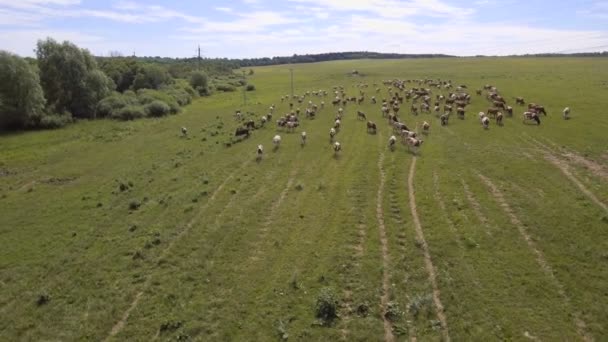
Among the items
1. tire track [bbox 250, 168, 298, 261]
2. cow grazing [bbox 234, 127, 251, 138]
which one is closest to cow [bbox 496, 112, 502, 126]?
tire track [bbox 250, 168, 298, 261]

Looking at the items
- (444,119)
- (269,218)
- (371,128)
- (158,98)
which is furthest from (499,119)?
(158,98)

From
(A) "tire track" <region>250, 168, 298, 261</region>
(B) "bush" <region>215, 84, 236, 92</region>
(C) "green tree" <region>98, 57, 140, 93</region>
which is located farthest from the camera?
(B) "bush" <region>215, 84, 236, 92</region>

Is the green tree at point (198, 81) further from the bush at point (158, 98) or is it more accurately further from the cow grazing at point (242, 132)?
the cow grazing at point (242, 132)

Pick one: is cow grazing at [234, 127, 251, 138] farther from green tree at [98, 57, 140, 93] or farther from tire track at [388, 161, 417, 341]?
green tree at [98, 57, 140, 93]

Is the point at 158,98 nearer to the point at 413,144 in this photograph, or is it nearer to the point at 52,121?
the point at 52,121

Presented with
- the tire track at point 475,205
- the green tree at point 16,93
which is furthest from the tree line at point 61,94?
the tire track at point 475,205

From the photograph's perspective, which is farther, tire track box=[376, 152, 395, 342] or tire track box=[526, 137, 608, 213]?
tire track box=[526, 137, 608, 213]
